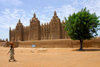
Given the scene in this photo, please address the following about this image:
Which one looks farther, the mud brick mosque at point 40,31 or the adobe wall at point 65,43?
the mud brick mosque at point 40,31

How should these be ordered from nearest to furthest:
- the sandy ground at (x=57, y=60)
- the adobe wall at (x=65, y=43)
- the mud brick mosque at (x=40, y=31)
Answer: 1. the sandy ground at (x=57, y=60)
2. the adobe wall at (x=65, y=43)
3. the mud brick mosque at (x=40, y=31)

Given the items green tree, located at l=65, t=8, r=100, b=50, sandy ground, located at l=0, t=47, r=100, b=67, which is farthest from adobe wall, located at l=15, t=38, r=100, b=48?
sandy ground, located at l=0, t=47, r=100, b=67

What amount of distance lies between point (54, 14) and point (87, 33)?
2483 centimetres

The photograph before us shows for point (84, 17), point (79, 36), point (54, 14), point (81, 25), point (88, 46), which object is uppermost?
point (54, 14)

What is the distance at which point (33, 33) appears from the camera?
1882 inches

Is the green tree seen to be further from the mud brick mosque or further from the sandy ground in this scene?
the mud brick mosque

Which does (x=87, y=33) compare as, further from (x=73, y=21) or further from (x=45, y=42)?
(x=45, y=42)

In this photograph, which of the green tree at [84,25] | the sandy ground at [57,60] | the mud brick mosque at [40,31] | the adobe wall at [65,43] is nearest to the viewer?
the sandy ground at [57,60]

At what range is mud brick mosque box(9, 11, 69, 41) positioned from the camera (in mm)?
41612

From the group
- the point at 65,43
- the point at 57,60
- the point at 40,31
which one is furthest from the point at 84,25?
the point at 40,31

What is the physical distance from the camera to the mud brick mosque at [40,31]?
137ft

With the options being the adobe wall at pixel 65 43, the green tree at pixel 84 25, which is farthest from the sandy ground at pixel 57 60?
the adobe wall at pixel 65 43

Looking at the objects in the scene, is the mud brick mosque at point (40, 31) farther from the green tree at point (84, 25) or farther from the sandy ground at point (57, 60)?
the sandy ground at point (57, 60)

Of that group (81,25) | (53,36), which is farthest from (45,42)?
(81,25)
